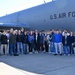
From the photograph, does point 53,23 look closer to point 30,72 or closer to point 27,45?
point 27,45

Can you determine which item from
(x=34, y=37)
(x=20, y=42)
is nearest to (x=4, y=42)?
(x=20, y=42)

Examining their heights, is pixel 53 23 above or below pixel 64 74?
above

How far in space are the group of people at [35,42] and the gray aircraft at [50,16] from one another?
2.04m

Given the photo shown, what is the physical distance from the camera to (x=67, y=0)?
61.5 ft

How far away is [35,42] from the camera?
17.2 m

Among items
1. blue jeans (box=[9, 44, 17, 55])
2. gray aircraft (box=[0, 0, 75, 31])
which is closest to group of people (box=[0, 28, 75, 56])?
blue jeans (box=[9, 44, 17, 55])

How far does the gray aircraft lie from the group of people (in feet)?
6.71

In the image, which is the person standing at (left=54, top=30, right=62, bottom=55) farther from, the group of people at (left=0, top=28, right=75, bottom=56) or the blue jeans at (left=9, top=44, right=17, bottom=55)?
the blue jeans at (left=9, top=44, right=17, bottom=55)

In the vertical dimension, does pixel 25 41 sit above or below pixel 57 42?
above

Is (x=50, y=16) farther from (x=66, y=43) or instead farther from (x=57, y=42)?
(x=66, y=43)

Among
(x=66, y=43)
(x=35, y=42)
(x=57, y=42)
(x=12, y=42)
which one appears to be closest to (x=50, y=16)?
(x=35, y=42)

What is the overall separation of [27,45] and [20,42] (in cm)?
68

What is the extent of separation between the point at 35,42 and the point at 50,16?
4266mm

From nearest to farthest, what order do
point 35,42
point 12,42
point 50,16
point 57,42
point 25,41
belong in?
point 57,42, point 12,42, point 25,41, point 35,42, point 50,16
